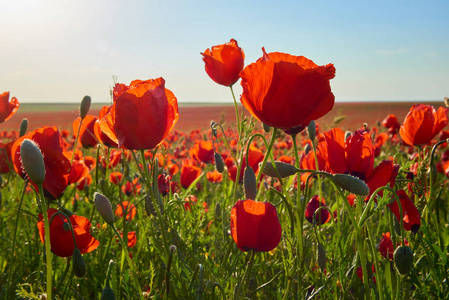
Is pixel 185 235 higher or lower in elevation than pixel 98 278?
higher

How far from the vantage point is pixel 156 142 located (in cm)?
104

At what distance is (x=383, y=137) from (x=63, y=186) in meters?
4.01

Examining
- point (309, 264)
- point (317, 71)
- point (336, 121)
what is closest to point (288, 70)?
point (317, 71)

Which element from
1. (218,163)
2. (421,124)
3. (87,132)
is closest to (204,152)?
(87,132)

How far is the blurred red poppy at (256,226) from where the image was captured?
108cm

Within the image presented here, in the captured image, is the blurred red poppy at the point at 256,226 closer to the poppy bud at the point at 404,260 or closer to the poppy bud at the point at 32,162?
the poppy bud at the point at 404,260

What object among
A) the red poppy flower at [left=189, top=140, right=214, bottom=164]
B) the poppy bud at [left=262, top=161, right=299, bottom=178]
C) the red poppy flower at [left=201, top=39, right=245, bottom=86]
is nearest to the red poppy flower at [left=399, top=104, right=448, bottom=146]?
the red poppy flower at [left=201, top=39, right=245, bottom=86]

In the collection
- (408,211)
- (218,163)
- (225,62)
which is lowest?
(408,211)

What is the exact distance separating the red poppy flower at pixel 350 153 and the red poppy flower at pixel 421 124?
654mm

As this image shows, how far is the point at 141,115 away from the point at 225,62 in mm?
789

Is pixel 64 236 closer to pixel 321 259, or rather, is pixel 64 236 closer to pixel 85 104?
pixel 85 104

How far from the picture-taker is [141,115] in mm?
1010

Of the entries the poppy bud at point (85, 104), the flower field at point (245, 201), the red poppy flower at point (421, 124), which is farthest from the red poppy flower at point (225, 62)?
the red poppy flower at point (421, 124)

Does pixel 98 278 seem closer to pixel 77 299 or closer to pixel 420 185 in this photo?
pixel 77 299
